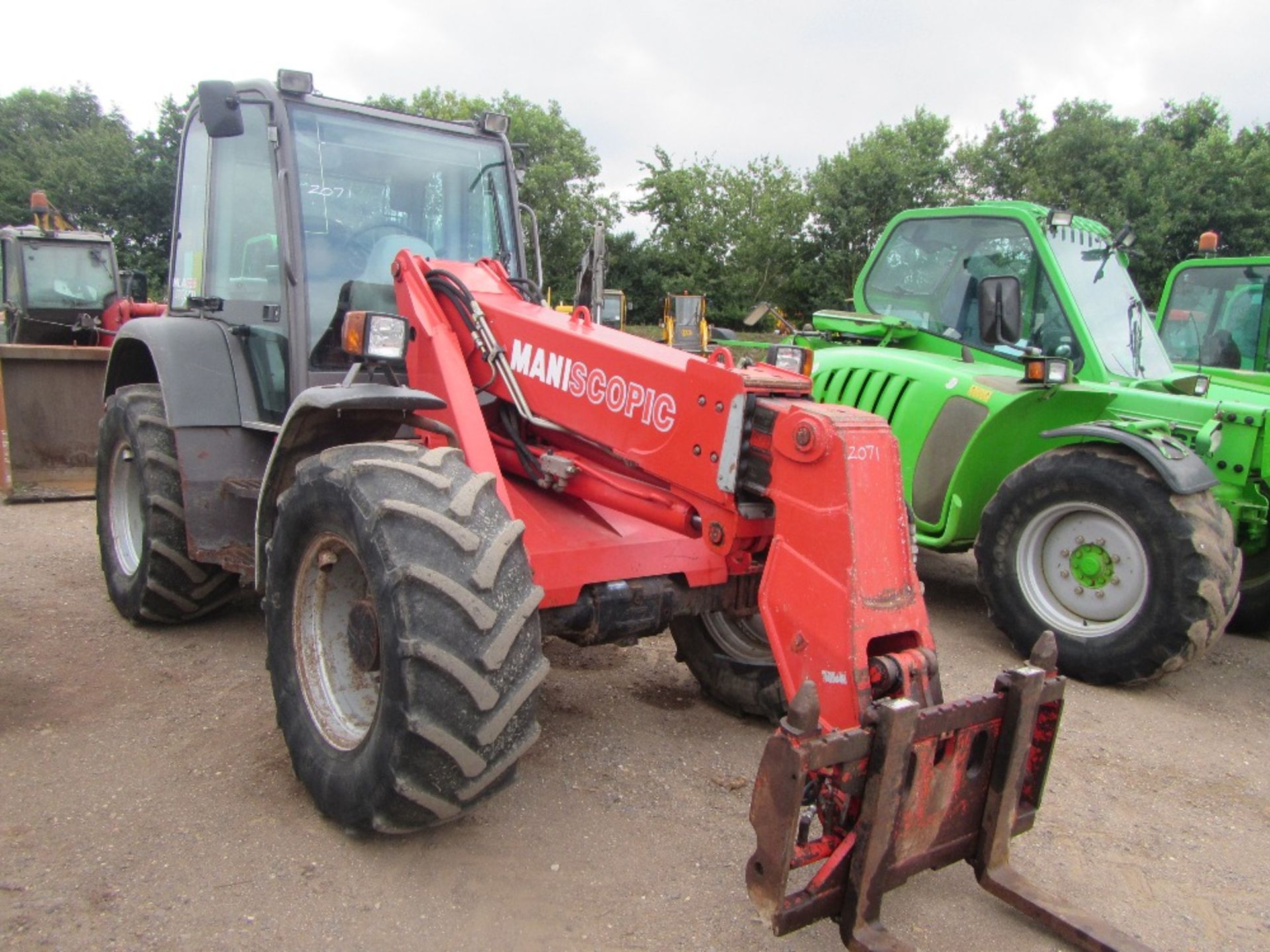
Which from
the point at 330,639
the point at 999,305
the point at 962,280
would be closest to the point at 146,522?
the point at 330,639

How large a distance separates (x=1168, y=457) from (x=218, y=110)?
14.4ft

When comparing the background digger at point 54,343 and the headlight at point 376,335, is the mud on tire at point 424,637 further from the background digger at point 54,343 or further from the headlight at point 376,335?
the background digger at point 54,343

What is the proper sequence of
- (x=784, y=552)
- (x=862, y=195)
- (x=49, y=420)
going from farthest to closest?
(x=862, y=195) < (x=49, y=420) < (x=784, y=552)

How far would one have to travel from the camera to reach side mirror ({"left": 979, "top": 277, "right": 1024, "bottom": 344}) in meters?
5.26

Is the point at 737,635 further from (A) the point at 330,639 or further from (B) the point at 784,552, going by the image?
(A) the point at 330,639

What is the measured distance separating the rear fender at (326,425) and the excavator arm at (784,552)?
0.17 metres

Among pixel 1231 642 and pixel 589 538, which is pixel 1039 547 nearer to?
pixel 1231 642

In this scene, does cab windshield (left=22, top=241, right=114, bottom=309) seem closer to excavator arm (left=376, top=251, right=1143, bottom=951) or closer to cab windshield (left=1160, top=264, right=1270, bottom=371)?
excavator arm (left=376, top=251, right=1143, bottom=951)

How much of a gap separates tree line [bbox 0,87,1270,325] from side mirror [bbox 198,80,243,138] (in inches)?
876

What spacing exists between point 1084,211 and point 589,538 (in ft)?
97.3

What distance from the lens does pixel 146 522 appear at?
4.47m

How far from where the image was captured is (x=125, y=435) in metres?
4.78

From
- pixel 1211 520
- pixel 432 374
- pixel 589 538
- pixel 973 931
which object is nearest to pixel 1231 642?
pixel 1211 520

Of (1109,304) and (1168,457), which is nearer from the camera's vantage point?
(1168,457)
